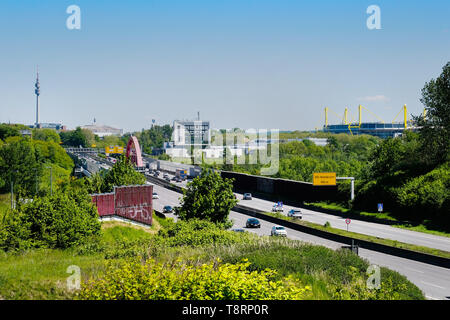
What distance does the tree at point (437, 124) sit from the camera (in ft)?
161

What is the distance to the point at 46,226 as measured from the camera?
2302 centimetres

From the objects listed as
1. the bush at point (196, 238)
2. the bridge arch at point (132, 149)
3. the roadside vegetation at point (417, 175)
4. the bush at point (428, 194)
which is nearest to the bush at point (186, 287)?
the bush at point (196, 238)

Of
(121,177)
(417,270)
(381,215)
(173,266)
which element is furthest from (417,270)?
(121,177)

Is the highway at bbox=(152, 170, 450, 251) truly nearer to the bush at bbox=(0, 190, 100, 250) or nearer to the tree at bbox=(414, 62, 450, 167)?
the tree at bbox=(414, 62, 450, 167)

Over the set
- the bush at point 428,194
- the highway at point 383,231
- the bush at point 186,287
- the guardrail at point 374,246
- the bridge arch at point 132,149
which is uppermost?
the bridge arch at point 132,149

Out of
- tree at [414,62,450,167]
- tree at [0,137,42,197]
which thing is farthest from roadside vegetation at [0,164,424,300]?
tree at [0,137,42,197]

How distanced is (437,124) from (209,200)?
31.2 metres

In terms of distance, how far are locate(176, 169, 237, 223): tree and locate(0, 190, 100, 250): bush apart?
7.64 metres

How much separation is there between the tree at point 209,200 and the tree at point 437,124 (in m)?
27.8

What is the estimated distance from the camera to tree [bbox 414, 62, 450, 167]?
49031 mm

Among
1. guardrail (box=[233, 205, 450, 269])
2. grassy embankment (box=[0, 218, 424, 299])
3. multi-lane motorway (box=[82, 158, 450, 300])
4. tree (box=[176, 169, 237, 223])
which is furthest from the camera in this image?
tree (box=[176, 169, 237, 223])

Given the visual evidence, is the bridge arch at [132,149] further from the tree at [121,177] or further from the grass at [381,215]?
the grass at [381,215]

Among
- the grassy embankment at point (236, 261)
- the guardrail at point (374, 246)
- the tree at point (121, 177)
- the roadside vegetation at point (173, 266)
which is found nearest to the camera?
the roadside vegetation at point (173, 266)

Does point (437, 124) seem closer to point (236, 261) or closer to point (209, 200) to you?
point (209, 200)
